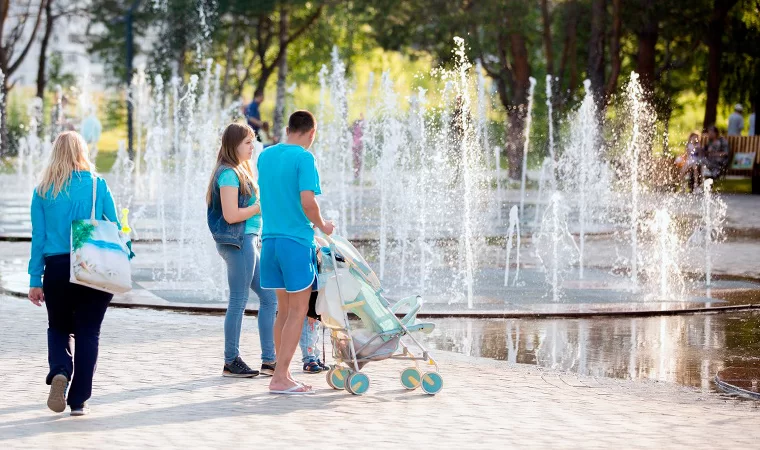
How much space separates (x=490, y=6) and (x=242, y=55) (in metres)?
28.0

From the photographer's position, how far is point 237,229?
350 inches

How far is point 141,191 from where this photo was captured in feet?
98.9

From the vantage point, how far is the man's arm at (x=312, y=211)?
26.5 ft

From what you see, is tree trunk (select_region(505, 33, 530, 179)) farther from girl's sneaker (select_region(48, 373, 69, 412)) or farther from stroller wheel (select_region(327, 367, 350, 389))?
girl's sneaker (select_region(48, 373, 69, 412))

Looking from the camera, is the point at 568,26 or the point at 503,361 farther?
the point at 568,26

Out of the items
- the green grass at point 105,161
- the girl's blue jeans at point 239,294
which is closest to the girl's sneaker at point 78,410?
the girl's blue jeans at point 239,294

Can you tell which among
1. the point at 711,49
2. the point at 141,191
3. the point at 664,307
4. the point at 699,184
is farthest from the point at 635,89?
the point at 664,307

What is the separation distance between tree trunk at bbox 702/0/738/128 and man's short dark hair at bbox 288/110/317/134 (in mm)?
30188

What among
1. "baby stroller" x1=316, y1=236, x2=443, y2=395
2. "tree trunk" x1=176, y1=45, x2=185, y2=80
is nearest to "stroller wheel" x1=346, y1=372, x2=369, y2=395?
"baby stroller" x1=316, y1=236, x2=443, y2=395

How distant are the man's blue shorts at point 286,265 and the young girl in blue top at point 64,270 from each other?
3.18ft

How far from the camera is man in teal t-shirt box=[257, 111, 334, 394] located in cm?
826

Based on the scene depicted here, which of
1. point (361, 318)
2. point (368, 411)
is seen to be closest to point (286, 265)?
point (361, 318)

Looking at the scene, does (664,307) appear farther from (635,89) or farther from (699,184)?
(635,89)

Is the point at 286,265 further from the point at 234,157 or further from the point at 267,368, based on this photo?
the point at 267,368
